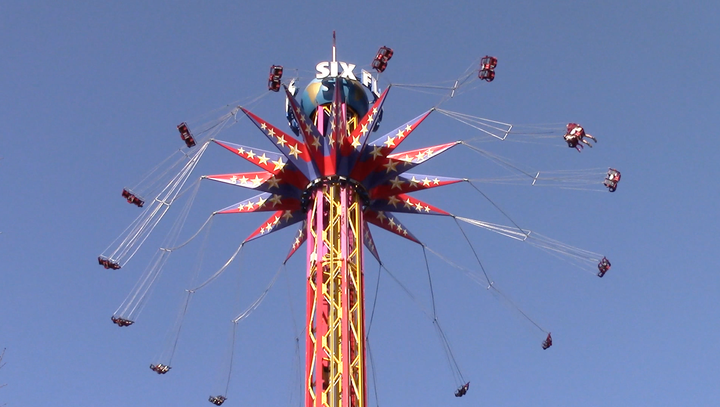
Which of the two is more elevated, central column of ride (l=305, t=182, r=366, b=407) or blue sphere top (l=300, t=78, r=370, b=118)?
blue sphere top (l=300, t=78, r=370, b=118)

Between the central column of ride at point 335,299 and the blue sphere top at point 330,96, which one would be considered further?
the blue sphere top at point 330,96

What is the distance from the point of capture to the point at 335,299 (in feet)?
155

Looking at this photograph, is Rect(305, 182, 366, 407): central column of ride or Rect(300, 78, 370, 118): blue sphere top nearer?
Rect(305, 182, 366, 407): central column of ride

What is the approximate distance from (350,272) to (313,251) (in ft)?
6.16

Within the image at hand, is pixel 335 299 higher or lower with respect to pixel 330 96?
lower

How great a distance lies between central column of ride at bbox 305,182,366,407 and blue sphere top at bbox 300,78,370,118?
4.53m

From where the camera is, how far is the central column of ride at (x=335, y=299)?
147 feet

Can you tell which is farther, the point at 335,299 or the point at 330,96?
the point at 330,96

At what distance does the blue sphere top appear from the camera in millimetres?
52094

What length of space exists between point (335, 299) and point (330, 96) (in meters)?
9.38

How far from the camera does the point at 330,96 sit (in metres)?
Answer: 52.3

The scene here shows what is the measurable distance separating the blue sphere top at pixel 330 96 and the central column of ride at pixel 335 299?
4527mm

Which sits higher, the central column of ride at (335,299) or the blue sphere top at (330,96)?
the blue sphere top at (330,96)

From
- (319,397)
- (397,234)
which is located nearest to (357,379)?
(319,397)
